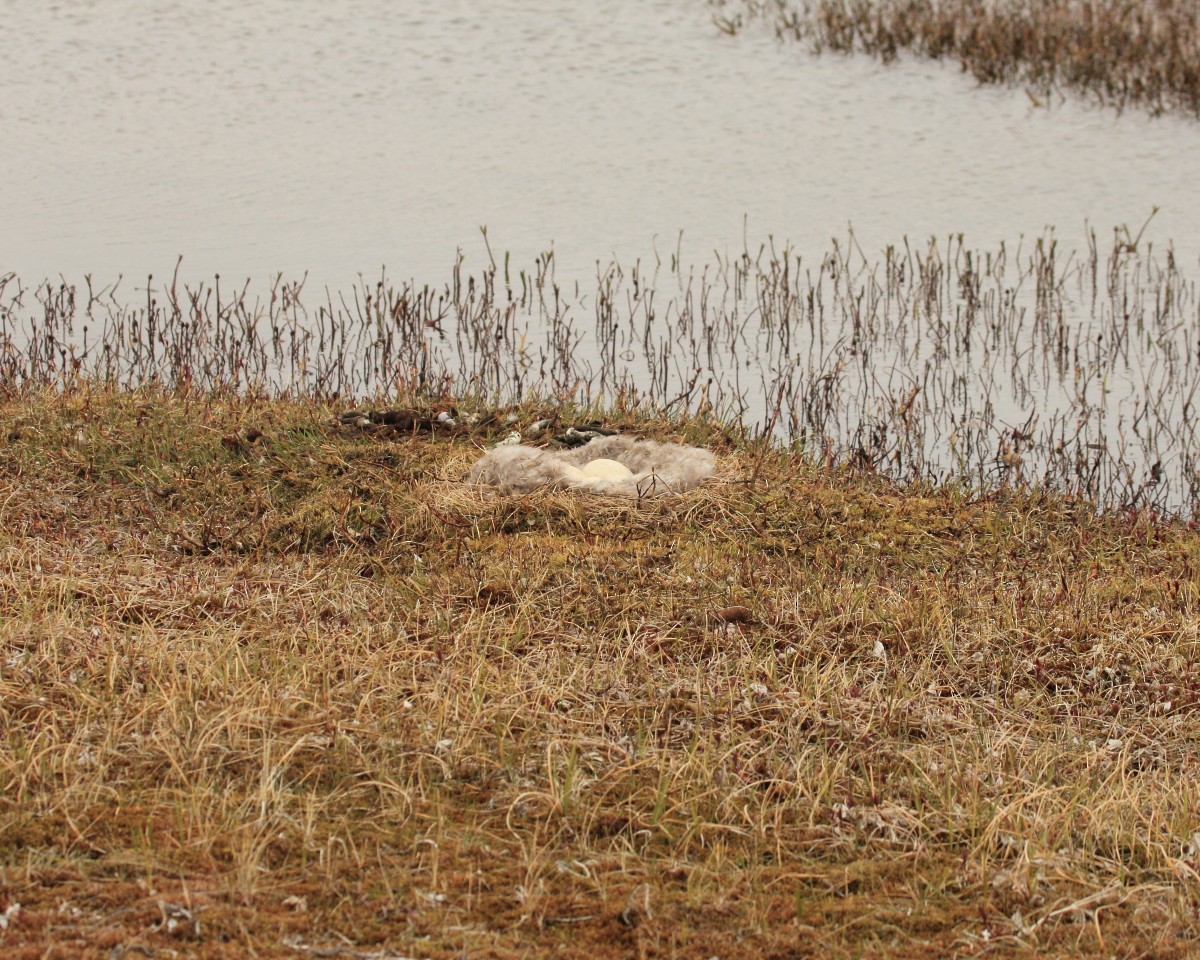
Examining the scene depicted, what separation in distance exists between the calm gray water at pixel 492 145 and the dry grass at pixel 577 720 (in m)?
5.29

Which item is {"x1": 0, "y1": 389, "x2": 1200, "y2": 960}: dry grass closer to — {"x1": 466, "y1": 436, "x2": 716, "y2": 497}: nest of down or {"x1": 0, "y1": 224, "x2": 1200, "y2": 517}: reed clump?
{"x1": 466, "y1": 436, "x2": 716, "y2": 497}: nest of down

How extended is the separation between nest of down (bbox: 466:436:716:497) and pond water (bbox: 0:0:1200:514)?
0.93 metres

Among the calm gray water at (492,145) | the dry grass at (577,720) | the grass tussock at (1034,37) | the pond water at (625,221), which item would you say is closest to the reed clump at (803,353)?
the pond water at (625,221)

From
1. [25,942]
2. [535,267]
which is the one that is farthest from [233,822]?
[535,267]

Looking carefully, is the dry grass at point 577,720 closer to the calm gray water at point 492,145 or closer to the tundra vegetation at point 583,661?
the tundra vegetation at point 583,661

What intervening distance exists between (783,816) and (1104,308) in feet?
26.5

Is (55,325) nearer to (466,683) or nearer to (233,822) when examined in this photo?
(466,683)

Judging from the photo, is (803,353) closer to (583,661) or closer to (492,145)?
(583,661)

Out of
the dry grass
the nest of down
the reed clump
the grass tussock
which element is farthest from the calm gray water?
the dry grass

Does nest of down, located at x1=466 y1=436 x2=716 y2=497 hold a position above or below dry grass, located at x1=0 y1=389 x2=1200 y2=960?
above

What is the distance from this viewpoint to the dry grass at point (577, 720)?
3.23 m

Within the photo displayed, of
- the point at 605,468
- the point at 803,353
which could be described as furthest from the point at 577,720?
the point at 803,353

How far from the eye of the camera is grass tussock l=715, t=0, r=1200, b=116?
16.9 m

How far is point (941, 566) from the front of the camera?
243 inches
